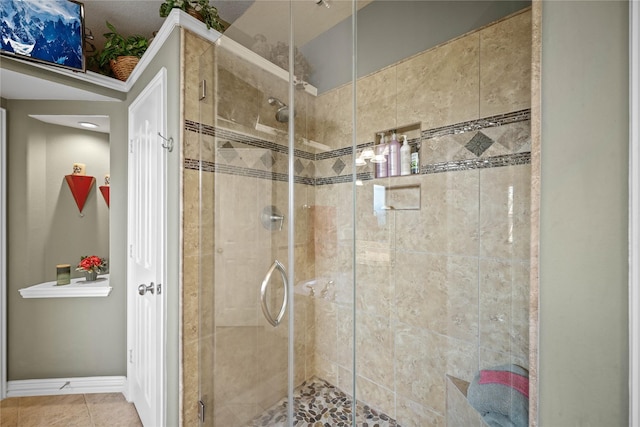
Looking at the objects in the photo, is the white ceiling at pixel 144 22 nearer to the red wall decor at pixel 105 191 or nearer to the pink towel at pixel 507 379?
the red wall decor at pixel 105 191

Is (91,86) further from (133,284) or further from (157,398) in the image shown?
(157,398)

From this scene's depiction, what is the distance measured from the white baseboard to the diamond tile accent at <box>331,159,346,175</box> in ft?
7.69

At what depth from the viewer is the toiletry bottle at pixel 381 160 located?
5.19 ft

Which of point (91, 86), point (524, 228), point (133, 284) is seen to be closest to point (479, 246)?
point (524, 228)

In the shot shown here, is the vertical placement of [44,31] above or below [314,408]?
above

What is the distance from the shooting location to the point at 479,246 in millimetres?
1286

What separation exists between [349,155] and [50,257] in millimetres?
2587

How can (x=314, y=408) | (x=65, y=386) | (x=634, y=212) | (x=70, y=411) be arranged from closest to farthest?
(x=634, y=212), (x=314, y=408), (x=70, y=411), (x=65, y=386)

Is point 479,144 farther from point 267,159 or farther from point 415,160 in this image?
point 267,159

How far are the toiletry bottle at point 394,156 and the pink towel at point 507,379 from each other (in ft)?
3.24

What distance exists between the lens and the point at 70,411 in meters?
1.99

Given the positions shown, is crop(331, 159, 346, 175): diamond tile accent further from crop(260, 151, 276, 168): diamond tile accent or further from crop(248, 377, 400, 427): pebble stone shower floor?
crop(248, 377, 400, 427): pebble stone shower floor

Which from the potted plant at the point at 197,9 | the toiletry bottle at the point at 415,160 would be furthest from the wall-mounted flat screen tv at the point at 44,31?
the toiletry bottle at the point at 415,160

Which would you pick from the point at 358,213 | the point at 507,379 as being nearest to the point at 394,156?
the point at 358,213
